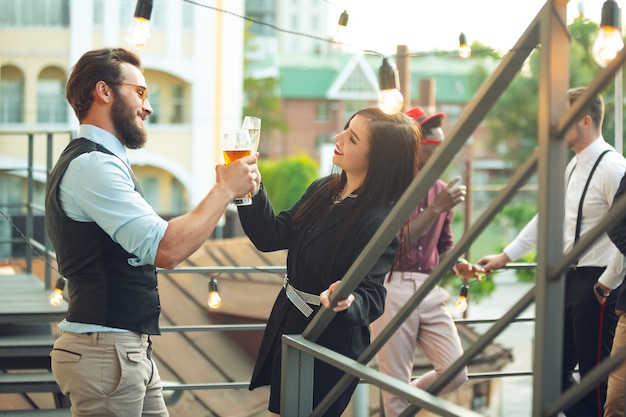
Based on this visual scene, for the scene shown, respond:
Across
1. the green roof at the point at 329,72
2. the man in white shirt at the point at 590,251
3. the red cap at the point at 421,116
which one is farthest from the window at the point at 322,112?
the man in white shirt at the point at 590,251

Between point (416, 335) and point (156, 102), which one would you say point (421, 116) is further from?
point (156, 102)

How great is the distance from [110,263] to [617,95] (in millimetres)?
3046

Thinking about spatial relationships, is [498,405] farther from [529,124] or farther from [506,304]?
[529,124]

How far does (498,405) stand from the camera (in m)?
10.6

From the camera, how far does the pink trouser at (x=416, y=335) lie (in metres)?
3.50

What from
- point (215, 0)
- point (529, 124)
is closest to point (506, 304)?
point (215, 0)

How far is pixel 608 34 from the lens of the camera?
2.33m

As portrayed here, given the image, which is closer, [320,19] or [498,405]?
[498,405]

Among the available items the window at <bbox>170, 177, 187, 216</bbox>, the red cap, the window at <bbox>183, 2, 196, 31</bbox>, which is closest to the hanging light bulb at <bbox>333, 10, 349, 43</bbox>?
the red cap

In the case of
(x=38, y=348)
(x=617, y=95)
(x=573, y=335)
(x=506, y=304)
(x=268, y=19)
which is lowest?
(x=506, y=304)

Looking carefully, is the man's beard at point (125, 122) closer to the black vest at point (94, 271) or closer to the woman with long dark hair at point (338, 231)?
the black vest at point (94, 271)

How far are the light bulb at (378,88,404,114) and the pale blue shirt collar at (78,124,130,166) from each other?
82 cm

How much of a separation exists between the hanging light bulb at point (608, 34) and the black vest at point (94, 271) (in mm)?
1262

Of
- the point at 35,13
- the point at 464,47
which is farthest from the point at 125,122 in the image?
the point at 35,13
